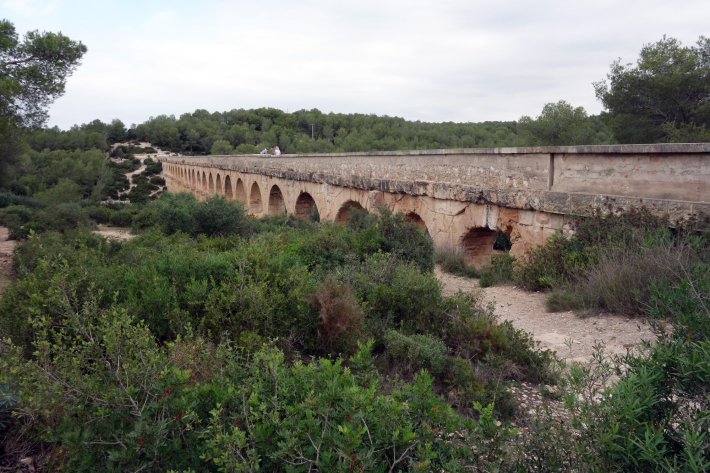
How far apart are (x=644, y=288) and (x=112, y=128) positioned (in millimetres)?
75028

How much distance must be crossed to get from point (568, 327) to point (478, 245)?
3.79 metres

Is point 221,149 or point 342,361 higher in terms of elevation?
point 221,149

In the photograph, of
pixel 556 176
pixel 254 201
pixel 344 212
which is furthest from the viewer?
pixel 254 201

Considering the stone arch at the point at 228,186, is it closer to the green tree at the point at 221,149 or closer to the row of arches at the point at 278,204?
the row of arches at the point at 278,204

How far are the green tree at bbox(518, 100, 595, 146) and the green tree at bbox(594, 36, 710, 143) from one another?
3971 mm

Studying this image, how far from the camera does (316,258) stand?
5.99 metres

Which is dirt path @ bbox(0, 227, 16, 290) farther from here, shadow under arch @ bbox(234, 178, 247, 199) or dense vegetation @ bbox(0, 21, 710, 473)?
shadow under arch @ bbox(234, 178, 247, 199)

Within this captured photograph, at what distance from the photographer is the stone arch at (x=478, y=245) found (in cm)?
820

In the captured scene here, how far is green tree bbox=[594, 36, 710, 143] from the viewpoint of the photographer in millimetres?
14766

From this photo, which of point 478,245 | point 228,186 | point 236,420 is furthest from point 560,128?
point 236,420

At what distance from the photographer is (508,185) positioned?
706cm

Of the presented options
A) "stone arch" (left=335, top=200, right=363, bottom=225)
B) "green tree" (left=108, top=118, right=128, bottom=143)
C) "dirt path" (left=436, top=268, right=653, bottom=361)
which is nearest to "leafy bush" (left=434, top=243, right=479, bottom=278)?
"dirt path" (left=436, top=268, right=653, bottom=361)

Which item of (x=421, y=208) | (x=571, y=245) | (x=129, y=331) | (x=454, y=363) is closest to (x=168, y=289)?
(x=129, y=331)

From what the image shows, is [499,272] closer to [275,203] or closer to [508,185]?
[508,185]
